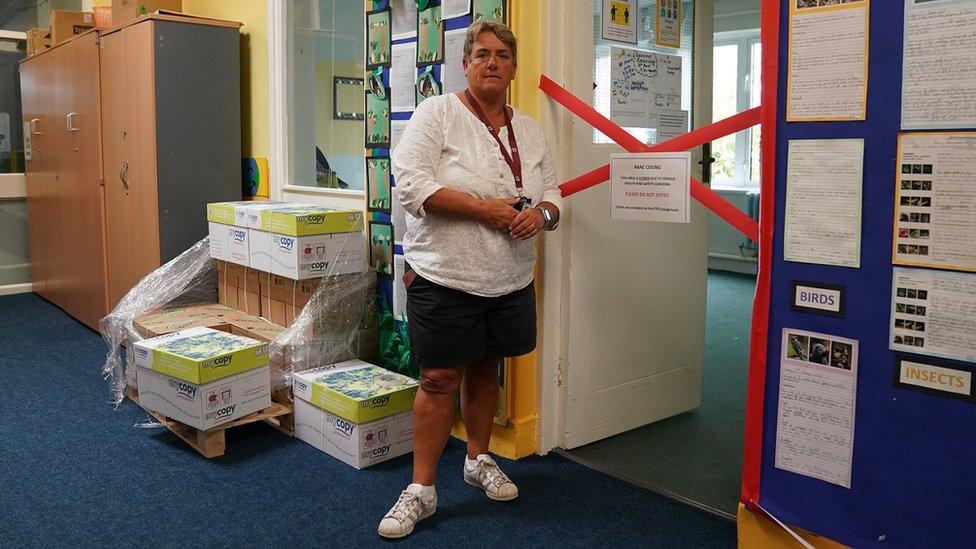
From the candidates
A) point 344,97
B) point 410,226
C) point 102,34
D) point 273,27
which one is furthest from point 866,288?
point 102,34

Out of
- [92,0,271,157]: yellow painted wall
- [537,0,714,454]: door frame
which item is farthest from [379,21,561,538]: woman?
[92,0,271,157]: yellow painted wall

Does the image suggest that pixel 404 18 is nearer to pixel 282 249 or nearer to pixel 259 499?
pixel 282 249

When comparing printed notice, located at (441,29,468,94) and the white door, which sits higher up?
printed notice, located at (441,29,468,94)

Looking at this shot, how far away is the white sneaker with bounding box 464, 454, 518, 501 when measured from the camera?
8.04ft

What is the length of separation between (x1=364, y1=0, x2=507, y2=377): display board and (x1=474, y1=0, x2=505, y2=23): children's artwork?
0.08 ft

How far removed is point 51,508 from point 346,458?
886 millimetres

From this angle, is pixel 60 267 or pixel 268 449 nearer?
pixel 268 449

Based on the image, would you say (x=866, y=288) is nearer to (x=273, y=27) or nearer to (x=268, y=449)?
(x=268, y=449)

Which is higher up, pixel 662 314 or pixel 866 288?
pixel 866 288

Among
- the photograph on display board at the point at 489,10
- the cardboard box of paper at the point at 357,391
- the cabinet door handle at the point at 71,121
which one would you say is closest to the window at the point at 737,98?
the photograph on display board at the point at 489,10

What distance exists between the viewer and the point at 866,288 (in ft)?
5.90

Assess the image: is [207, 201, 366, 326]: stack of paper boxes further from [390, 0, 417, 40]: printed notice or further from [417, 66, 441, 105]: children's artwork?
[390, 0, 417, 40]: printed notice

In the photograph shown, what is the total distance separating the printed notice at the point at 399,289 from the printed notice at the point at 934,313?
1.81 m

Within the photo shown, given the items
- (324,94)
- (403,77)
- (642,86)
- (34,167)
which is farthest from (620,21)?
(34,167)
